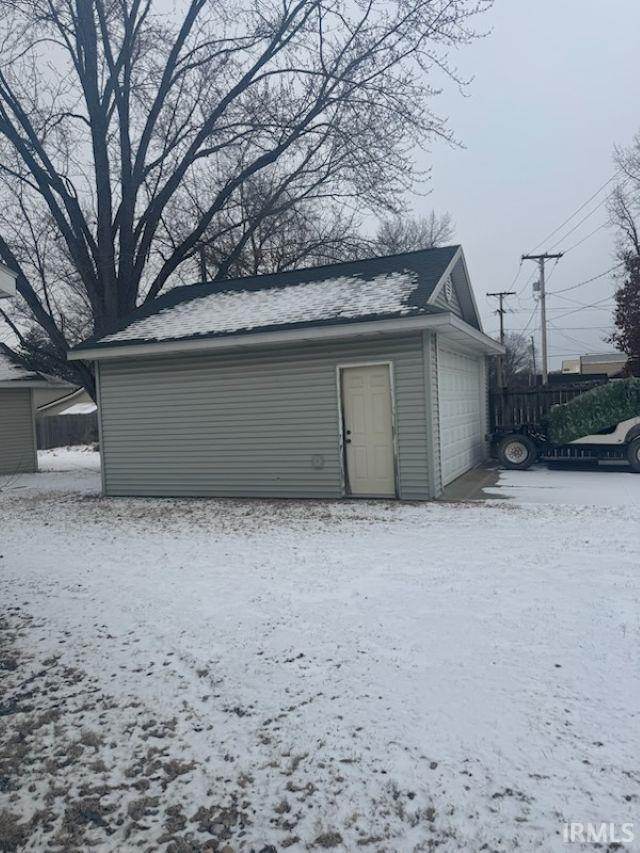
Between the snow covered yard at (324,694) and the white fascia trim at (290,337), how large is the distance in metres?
3.36

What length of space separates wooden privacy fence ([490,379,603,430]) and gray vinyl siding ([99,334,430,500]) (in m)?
6.04

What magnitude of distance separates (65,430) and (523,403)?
23.6 m

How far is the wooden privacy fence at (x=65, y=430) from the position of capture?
29578mm

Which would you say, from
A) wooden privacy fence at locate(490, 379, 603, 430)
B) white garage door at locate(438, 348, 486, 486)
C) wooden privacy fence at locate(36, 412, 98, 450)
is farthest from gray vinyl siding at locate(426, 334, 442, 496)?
wooden privacy fence at locate(36, 412, 98, 450)

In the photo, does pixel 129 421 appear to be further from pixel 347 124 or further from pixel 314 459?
pixel 347 124

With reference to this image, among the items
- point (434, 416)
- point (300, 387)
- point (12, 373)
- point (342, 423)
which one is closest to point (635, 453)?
point (434, 416)

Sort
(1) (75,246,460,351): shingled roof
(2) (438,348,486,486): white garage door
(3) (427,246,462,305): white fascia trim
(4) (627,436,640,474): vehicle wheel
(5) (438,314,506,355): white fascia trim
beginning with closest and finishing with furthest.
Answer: (5) (438,314,506,355): white fascia trim
(3) (427,246,462,305): white fascia trim
(1) (75,246,460,351): shingled roof
(2) (438,348,486,486): white garage door
(4) (627,436,640,474): vehicle wheel

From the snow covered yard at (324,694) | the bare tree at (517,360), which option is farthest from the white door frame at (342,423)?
the bare tree at (517,360)

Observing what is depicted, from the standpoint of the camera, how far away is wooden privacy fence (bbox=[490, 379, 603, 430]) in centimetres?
1445

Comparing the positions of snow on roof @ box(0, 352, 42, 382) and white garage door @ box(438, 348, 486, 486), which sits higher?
snow on roof @ box(0, 352, 42, 382)

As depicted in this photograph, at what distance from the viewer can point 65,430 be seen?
100 feet

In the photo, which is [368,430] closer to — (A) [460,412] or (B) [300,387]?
(B) [300,387]

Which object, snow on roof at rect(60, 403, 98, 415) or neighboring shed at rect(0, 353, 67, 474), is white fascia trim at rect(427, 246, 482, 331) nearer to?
neighboring shed at rect(0, 353, 67, 474)

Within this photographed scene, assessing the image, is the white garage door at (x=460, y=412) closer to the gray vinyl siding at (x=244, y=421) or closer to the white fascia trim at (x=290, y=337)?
the white fascia trim at (x=290, y=337)
